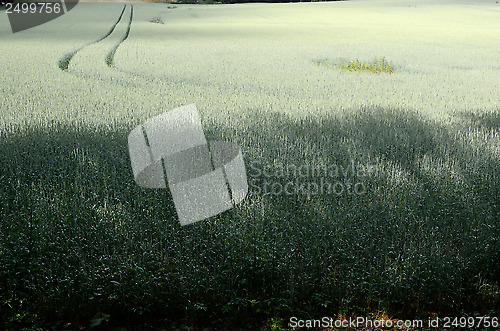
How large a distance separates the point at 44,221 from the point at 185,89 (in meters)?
6.57

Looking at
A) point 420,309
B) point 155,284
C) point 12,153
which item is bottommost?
point 420,309

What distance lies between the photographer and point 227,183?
16.6 feet

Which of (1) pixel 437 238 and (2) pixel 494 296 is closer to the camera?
(2) pixel 494 296

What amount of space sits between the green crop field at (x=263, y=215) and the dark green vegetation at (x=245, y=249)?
0.01 m

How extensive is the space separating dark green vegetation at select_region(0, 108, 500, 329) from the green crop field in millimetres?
15

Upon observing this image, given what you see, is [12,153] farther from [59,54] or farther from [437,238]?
[59,54]

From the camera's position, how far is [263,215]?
167 inches

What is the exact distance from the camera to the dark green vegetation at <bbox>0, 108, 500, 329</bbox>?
10.8ft

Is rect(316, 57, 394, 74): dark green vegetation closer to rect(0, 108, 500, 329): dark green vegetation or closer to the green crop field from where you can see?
the green crop field

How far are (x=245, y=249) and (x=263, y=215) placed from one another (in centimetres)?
53

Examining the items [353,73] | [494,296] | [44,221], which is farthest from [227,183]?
[353,73]
